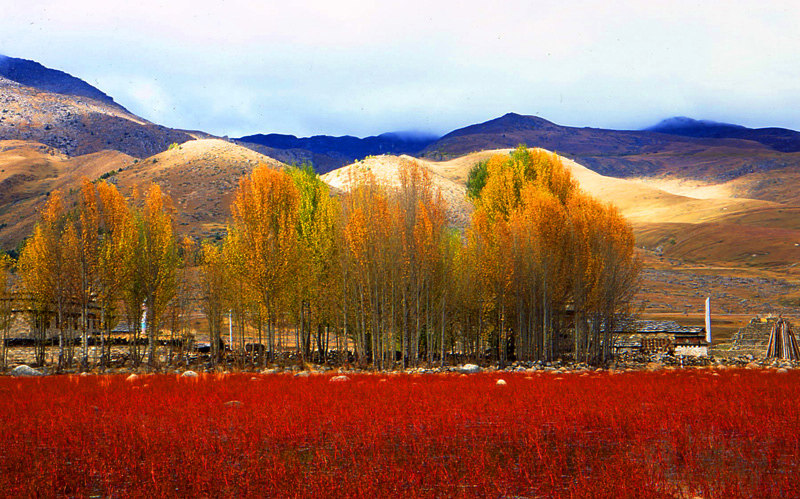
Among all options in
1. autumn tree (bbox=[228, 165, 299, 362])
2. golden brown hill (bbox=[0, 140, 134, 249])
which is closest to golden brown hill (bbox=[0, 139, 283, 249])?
golden brown hill (bbox=[0, 140, 134, 249])

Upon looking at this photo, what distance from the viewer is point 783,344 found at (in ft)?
112

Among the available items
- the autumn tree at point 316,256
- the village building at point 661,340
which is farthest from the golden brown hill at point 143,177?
the village building at point 661,340

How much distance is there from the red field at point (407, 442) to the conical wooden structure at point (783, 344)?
2073cm

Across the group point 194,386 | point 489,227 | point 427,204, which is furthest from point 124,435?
point 489,227

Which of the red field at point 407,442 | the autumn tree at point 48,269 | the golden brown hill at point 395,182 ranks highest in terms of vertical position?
the golden brown hill at point 395,182

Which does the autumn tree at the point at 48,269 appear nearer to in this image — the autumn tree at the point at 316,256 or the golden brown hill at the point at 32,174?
the autumn tree at the point at 316,256

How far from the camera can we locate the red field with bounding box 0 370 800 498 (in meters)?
7.15

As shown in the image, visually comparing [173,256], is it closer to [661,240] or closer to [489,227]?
[489,227]

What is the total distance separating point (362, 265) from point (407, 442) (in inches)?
794

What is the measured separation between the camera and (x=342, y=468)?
26.8ft

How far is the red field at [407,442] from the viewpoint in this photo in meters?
7.15

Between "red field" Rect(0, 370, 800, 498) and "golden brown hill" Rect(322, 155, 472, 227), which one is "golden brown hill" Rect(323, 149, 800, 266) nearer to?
"golden brown hill" Rect(322, 155, 472, 227)

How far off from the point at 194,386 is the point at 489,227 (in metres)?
21.1

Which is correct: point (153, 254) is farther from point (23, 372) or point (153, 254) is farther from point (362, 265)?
point (362, 265)
